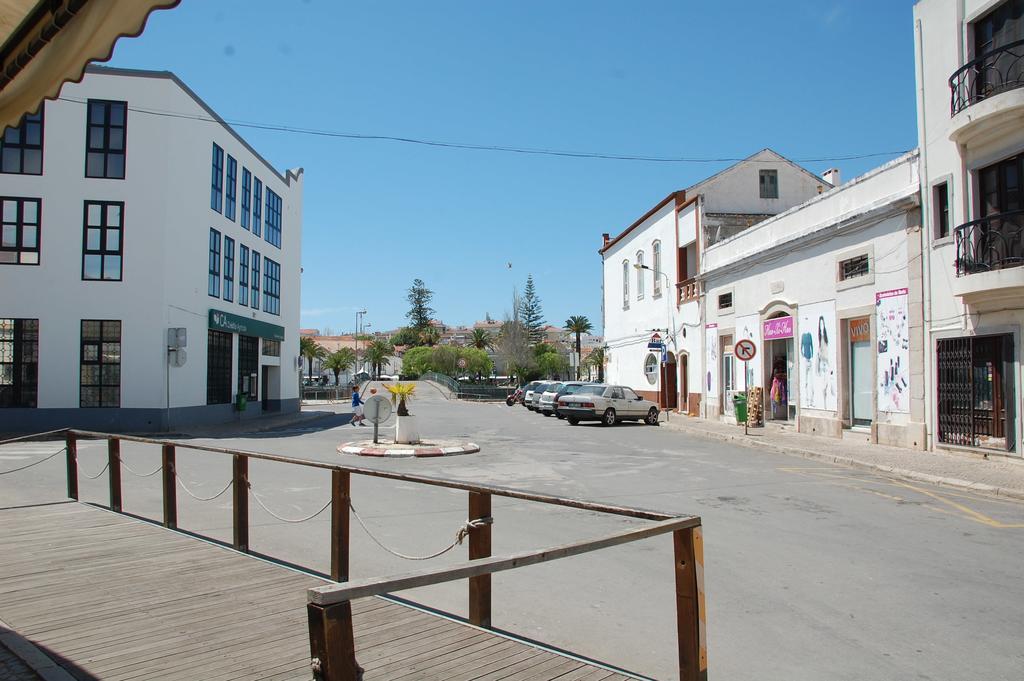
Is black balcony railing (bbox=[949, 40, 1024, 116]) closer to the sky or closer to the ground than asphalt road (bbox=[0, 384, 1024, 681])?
closer to the sky

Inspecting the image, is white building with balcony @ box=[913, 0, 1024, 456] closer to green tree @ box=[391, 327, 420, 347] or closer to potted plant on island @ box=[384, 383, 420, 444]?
potted plant on island @ box=[384, 383, 420, 444]

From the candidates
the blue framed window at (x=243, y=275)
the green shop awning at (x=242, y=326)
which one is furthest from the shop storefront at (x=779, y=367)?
the blue framed window at (x=243, y=275)

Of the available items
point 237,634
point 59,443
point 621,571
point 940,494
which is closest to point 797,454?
point 940,494

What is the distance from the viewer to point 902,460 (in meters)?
15.3

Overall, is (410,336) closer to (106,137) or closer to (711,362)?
(711,362)

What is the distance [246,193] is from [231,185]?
2275mm

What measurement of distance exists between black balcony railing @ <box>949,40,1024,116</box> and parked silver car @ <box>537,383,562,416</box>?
21.4 m

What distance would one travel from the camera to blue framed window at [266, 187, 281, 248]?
37625mm

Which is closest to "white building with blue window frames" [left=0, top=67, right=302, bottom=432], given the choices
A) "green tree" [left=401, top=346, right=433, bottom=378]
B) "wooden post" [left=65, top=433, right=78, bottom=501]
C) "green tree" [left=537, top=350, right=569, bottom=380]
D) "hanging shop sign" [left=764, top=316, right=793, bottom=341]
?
"wooden post" [left=65, top=433, right=78, bottom=501]

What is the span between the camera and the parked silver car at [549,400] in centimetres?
3441

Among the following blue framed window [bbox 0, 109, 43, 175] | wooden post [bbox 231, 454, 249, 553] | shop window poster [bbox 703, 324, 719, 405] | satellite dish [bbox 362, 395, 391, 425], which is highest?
blue framed window [bbox 0, 109, 43, 175]

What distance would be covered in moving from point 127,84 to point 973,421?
2788cm

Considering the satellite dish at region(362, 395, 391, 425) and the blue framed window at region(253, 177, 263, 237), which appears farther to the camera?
the blue framed window at region(253, 177, 263, 237)

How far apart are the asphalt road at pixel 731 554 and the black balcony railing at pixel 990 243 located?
5.11 meters
